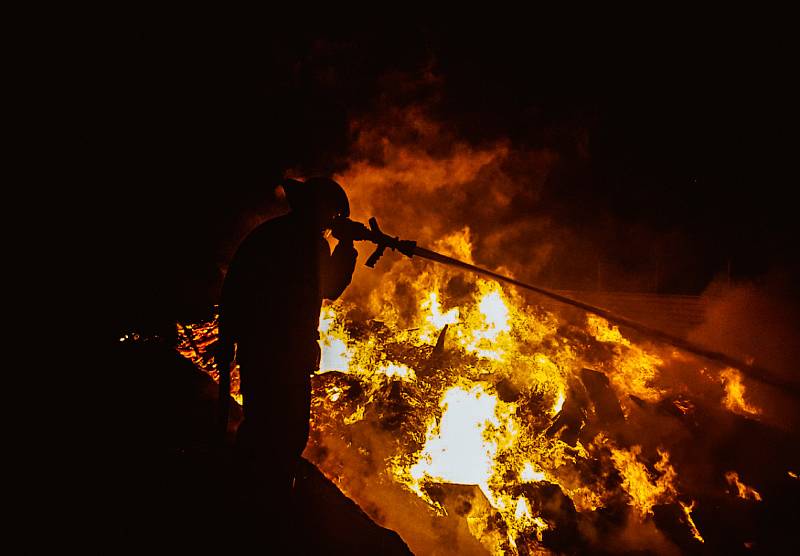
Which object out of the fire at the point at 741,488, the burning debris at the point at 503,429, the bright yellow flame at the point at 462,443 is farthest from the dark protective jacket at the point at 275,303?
the fire at the point at 741,488

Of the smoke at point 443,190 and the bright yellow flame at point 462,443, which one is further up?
the smoke at point 443,190

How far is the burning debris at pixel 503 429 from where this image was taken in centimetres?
534

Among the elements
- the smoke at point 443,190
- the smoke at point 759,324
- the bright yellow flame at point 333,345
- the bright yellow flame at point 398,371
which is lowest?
the bright yellow flame at point 398,371

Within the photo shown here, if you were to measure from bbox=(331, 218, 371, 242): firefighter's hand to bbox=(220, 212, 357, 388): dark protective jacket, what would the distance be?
1.89ft

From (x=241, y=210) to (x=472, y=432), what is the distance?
20.4 feet

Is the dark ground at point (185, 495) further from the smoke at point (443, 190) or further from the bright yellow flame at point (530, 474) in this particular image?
the smoke at point (443, 190)

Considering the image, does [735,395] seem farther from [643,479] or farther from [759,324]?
[643,479]

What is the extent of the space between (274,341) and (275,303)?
0.26 meters

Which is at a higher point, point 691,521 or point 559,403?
point 559,403

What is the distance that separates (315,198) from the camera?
317cm

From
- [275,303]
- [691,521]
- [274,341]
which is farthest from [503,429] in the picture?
[275,303]

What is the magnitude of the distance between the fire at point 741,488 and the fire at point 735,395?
2.06 metres

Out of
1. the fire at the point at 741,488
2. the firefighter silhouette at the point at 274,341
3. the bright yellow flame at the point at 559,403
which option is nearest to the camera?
the firefighter silhouette at the point at 274,341

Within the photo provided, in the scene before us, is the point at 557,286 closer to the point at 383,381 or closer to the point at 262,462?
the point at 383,381
